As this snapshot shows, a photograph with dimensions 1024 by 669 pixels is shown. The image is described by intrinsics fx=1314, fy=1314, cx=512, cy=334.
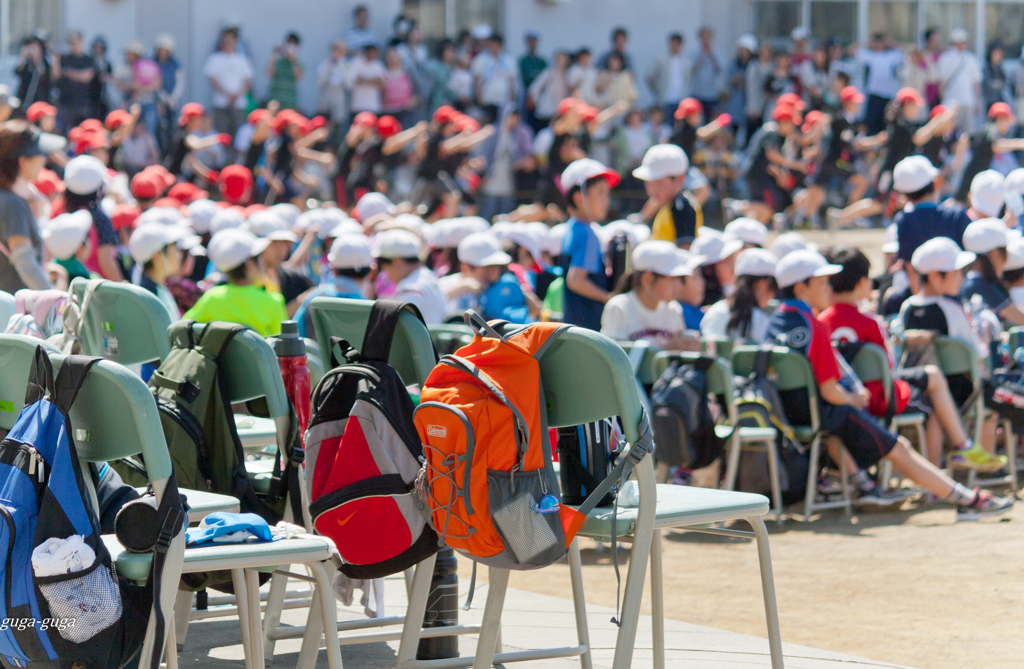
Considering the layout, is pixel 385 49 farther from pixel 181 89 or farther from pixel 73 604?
pixel 73 604

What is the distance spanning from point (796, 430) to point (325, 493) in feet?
12.2

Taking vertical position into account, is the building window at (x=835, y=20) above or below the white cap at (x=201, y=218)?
above

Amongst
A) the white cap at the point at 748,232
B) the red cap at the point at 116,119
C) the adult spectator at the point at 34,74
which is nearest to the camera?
the white cap at the point at 748,232

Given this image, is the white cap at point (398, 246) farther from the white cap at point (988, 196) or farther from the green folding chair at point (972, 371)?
the white cap at point (988, 196)

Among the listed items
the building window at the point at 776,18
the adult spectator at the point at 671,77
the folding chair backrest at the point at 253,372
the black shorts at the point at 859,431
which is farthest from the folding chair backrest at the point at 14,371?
the building window at the point at 776,18

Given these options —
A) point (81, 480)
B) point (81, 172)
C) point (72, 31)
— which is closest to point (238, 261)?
point (81, 172)

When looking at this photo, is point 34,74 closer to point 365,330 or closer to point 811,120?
point 811,120

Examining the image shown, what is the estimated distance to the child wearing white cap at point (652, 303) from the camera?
6516mm

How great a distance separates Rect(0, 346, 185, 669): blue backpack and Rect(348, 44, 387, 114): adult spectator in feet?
47.3

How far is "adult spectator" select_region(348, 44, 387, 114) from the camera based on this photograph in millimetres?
16609

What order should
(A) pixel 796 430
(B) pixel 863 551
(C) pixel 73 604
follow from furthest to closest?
(A) pixel 796 430 < (B) pixel 863 551 < (C) pixel 73 604

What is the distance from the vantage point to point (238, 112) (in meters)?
16.6

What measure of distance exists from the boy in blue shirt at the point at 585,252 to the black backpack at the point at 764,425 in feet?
3.89

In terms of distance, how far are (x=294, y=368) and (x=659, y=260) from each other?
3.01 metres
